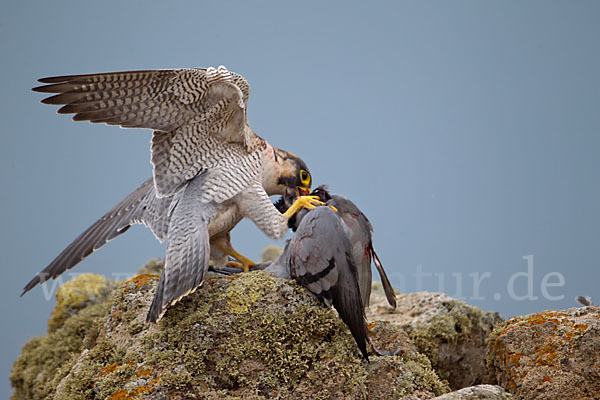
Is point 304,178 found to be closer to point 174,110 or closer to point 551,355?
point 174,110

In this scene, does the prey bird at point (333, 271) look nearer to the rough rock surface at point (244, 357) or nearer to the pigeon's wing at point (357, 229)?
the rough rock surface at point (244, 357)

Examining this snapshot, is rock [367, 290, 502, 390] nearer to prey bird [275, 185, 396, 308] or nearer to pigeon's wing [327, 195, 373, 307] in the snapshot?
prey bird [275, 185, 396, 308]

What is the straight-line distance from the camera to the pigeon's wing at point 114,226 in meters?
5.19

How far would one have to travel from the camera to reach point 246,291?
4047mm

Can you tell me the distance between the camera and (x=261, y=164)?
18.2ft

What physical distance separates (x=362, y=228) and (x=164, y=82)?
220 centimetres

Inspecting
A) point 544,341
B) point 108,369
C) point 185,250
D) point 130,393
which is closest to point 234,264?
point 185,250

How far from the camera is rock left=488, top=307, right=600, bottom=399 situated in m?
3.57

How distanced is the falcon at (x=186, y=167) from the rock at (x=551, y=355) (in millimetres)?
2191

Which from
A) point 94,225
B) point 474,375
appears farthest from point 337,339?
point 94,225

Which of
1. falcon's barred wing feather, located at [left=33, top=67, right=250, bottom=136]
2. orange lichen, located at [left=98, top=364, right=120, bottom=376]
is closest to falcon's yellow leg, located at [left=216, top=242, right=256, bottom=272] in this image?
falcon's barred wing feather, located at [left=33, top=67, right=250, bottom=136]

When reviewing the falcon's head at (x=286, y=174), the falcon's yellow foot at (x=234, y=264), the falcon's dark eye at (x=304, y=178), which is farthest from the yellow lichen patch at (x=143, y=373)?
the falcon's dark eye at (x=304, y=178)

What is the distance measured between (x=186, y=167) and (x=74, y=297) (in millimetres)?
3171

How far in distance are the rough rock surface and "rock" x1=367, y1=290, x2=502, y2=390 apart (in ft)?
2.64
